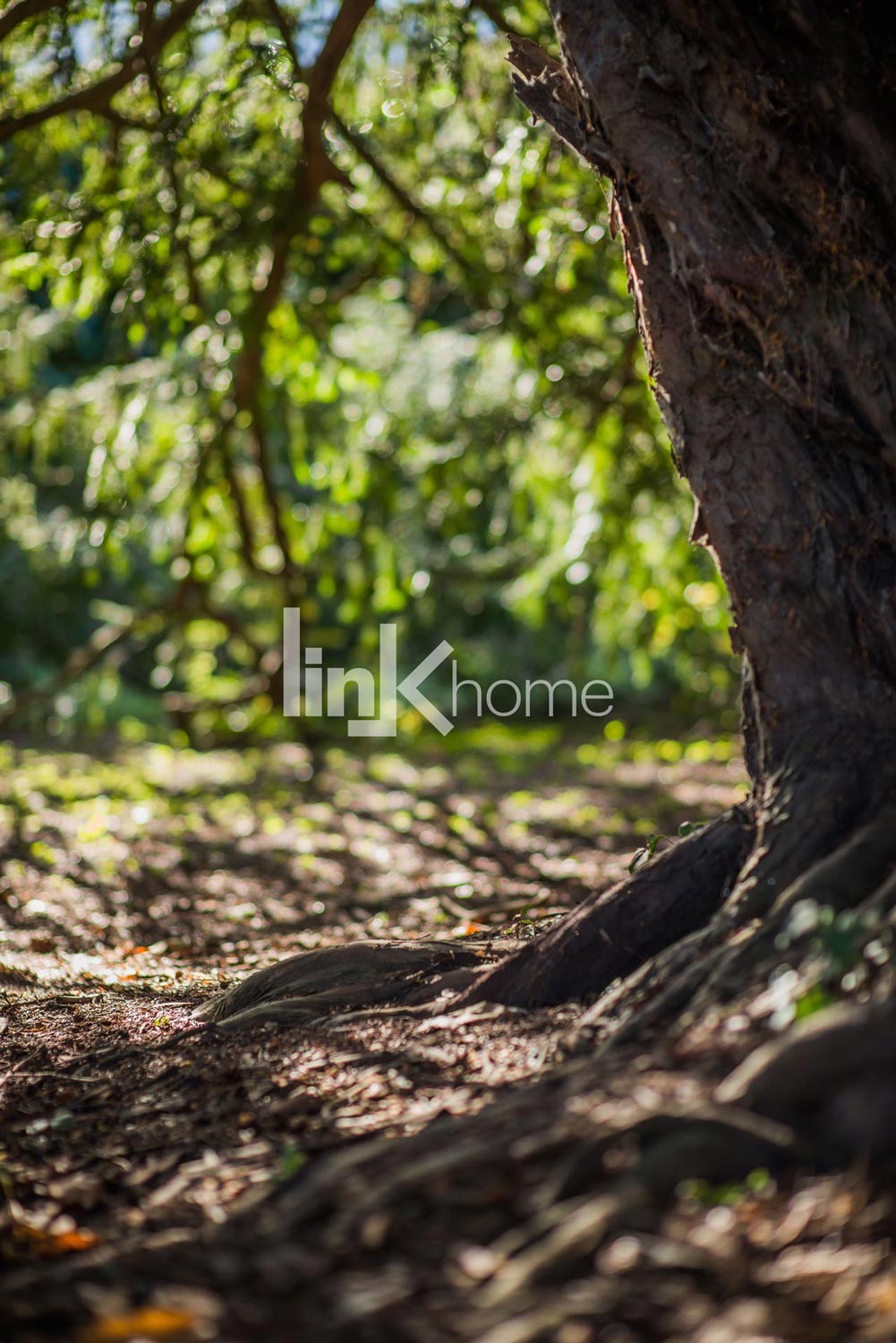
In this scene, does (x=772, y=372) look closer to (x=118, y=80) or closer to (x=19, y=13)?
(x=19, y=13)

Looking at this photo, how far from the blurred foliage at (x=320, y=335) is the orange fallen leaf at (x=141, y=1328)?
4.45 metres

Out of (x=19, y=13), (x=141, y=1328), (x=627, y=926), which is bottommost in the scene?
(x=627, y=926)

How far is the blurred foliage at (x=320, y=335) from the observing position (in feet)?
17.4

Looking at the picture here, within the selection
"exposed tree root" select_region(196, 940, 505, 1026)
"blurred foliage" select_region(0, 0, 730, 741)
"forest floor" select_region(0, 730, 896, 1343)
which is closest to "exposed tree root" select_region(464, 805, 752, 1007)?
"forest floor" select_region(0, 730, 896, 1343)

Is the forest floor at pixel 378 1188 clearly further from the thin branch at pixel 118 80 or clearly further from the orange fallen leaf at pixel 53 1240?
the thin branch at pixel 118 80

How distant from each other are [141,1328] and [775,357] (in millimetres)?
2385

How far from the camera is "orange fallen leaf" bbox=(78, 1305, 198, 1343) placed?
65.1 inches

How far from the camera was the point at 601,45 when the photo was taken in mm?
2881

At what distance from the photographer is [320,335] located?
6906 millimetres

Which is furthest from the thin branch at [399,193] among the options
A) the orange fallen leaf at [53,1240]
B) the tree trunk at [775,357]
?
the orange fallen leaf at [53,1240]

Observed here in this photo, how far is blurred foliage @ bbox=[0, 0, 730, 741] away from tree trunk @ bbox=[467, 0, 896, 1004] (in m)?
2.20

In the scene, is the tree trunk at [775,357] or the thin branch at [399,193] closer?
the tree trunk at [775,357]

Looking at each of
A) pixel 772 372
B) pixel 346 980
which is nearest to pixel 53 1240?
pixel 346 980

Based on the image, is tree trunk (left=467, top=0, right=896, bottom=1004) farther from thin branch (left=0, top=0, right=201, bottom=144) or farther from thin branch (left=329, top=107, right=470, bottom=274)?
thin branch (left=329, top=107, right=470, bottom=274)
